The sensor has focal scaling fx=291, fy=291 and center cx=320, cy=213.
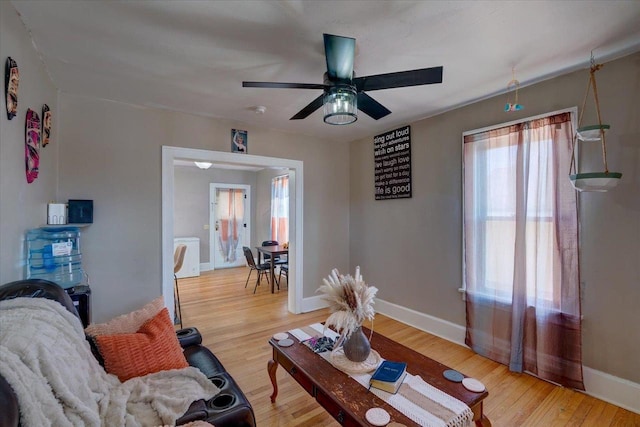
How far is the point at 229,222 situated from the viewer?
7133 millimetres

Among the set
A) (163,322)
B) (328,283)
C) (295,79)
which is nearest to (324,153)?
(295,79)

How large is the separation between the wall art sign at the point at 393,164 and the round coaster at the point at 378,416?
259 centimetres

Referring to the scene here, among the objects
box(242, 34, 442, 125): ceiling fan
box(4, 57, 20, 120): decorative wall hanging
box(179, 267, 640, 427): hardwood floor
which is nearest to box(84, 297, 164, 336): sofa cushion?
box(179, 267, 640, 427): hardwood floor

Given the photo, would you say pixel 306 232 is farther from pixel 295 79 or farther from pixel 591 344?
pixel 591 344

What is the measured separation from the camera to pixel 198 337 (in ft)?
6.88

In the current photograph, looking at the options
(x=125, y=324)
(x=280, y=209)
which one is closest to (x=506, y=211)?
(x=125, y=324)

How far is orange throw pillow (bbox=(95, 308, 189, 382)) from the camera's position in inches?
57.2

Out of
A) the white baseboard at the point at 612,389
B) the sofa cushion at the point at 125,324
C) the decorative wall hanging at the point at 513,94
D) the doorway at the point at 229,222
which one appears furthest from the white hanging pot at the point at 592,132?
the doorway at the point at 229,222

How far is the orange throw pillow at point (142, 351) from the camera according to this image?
1452mm

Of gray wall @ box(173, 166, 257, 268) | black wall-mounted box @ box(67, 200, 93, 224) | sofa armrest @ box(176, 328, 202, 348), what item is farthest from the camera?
gray wall @ box(173, 166, 257, 268)

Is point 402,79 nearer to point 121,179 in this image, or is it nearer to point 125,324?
point 125,324

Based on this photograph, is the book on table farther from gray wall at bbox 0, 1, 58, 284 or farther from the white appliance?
the white appliance

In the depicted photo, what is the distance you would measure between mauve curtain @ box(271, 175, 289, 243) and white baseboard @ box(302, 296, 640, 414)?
248 centimetres

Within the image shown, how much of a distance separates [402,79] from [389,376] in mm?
1628
